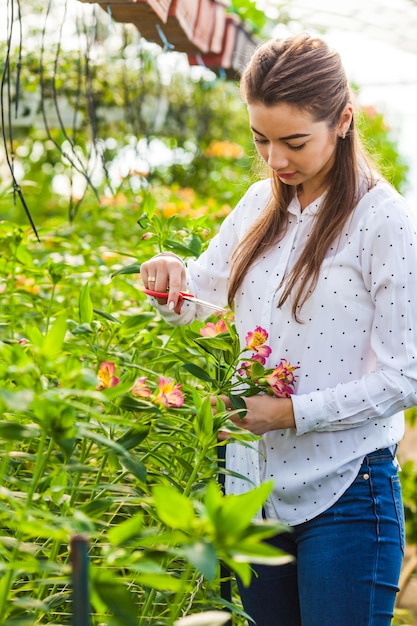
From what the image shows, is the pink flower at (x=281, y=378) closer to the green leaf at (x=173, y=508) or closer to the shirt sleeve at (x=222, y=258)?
the shirt sleeve at (x=222, y=258)

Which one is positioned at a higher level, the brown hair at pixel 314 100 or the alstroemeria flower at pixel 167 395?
the brown hair at pixel 314 100

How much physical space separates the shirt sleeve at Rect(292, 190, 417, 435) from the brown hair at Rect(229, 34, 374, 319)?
0.07 meters

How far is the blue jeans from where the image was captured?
133cm

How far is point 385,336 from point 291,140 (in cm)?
31

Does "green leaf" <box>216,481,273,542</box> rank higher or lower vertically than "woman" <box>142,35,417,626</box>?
higher

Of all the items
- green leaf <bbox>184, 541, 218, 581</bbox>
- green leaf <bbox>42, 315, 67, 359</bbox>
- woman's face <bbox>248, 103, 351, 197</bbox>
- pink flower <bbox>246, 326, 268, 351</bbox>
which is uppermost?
woman's face <bbox>248, 103, 351, 197</bbox>

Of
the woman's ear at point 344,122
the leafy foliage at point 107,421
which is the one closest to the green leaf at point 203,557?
the leafy foliage at point 107,421

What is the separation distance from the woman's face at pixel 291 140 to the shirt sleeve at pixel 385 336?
12 centimetres

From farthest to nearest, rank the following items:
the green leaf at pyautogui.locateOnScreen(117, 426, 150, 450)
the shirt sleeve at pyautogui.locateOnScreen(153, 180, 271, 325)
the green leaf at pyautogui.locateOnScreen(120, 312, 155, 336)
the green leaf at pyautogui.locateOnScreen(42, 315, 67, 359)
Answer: the shirt sleeve at pyautogui.locateOnScreen(153, 180, 271, 325) < the green leaf at pyautogui.locateOnScreen(120, 312, 155, 336) < the green leaf at pyautogui.locateOnScreen(117, 426, 150, 450) < the green leaf at pyautogui.locateOnScreen(42, 315, 67, 359)

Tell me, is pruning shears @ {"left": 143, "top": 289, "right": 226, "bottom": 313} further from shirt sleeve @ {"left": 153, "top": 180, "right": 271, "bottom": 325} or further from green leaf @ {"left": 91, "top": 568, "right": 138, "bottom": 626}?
green leaf @ {"left": 91, "top": 568, "right": 138, "bottom": 626}

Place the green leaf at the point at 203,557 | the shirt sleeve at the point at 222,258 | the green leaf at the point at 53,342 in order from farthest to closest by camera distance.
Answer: the shirt sleeve at the point at 222,258 < the green leaf at the point at 53,342 < the green leaf at the point at 203,557

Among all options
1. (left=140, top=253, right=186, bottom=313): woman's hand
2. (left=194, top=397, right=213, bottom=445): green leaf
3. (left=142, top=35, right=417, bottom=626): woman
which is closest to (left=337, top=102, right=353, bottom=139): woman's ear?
(left=142, top=35, right=417, bottom=626): woman

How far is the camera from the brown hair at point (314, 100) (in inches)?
52.4

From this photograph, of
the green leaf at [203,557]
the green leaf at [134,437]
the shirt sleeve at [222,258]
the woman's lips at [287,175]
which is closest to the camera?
the green leaf at [203,557]
